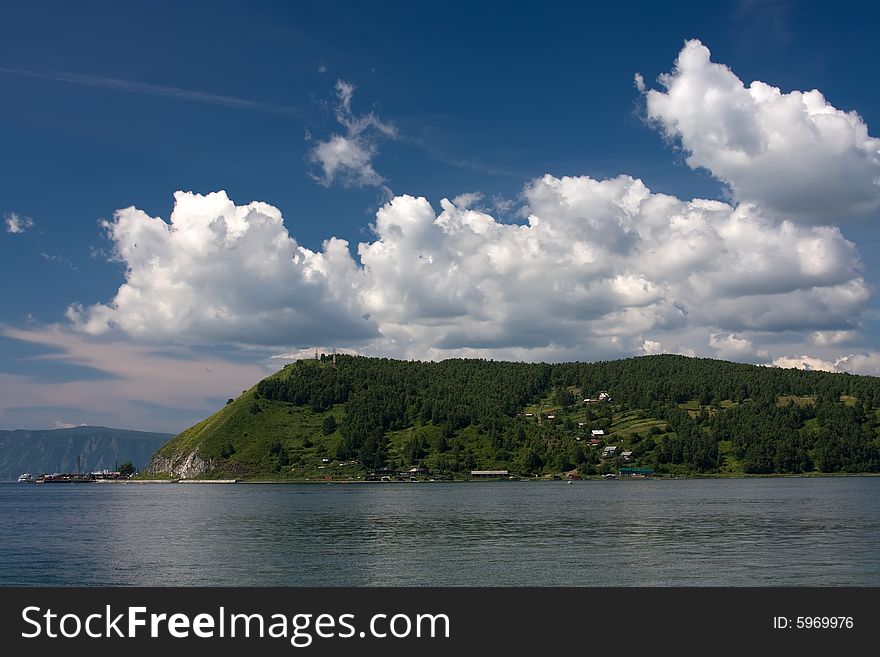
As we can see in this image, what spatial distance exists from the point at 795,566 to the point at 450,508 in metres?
113

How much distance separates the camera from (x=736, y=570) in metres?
75.0
